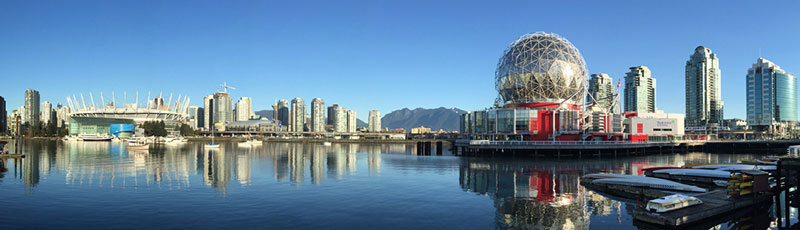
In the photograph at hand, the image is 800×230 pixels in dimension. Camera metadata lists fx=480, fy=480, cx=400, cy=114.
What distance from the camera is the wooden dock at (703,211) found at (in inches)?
894

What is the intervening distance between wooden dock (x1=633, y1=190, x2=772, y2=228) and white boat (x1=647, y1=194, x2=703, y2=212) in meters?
0.24

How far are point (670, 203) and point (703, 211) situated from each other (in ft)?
6.12

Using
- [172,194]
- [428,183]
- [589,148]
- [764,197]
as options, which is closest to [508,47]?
[589,148]

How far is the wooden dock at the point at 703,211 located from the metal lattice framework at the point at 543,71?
62.6 meters

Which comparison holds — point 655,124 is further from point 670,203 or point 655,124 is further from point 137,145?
point 137,145

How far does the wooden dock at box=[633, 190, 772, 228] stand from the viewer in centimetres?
2270

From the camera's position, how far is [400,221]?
2442 centimetres

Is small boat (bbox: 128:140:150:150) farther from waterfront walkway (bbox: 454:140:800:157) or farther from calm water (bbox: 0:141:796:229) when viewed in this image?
waterfront walkway (bbox: 454:140:800:157)

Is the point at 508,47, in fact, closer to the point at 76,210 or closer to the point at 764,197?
the point at 764,197

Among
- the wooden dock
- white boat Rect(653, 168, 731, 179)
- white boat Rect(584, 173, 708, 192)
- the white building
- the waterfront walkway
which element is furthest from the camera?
the white building

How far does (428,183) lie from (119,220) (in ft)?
78.0

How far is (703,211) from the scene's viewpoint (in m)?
24.2

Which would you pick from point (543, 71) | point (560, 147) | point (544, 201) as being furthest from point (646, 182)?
point (543, 71)

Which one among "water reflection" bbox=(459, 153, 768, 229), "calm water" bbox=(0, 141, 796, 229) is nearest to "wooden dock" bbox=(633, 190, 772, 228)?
"calm water" bbox=(0, 141, 796, 229)
